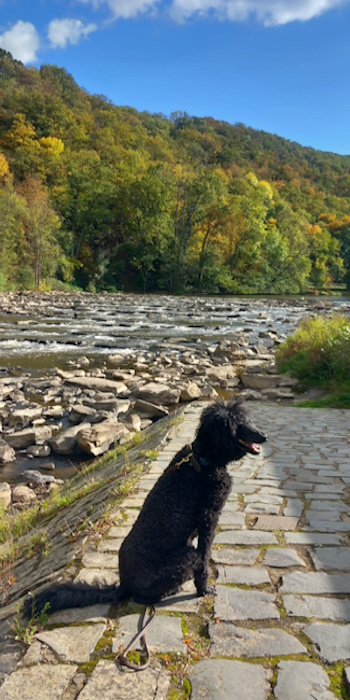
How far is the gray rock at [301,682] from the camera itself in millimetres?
1958

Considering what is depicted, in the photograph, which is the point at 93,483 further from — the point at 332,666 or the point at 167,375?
the point at 167,375

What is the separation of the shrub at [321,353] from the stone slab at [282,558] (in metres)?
7.45

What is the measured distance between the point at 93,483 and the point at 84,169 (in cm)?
5706

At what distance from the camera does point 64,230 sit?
52750 millimetres

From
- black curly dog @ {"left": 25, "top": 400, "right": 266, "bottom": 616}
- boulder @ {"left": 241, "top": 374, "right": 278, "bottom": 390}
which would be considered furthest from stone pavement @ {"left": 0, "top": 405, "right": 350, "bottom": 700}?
boulder @ {"left": 241, "top": 374, "right": 278, "bottom": 390}

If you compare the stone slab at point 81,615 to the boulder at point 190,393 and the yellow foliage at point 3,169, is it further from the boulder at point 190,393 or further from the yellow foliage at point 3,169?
the yellow foliage at point 3,169

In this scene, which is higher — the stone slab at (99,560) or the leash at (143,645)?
the leash at (143,645)

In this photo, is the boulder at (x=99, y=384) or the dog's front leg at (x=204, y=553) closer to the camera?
the dog's front leg at (x=204, y=553)

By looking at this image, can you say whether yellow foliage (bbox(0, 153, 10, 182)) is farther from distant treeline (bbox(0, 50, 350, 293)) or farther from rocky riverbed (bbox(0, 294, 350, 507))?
rocky riverbed (bbox(0, 294, 350, 507))

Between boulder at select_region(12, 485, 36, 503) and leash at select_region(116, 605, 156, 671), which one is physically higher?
leash at select_region(116, 605, 156, 671)

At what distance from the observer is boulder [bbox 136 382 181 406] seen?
33.3ft

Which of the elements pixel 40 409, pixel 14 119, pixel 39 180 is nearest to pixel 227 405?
pixel 40 409

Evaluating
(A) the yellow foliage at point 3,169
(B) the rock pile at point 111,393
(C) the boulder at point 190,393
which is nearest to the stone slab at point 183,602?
(B) the rock pile at point 111,393

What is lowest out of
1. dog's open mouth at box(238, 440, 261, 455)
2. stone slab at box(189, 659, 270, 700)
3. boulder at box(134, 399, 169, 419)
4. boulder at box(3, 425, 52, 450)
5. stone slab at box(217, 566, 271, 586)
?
boulder at box(3, 425, 52, 450)
